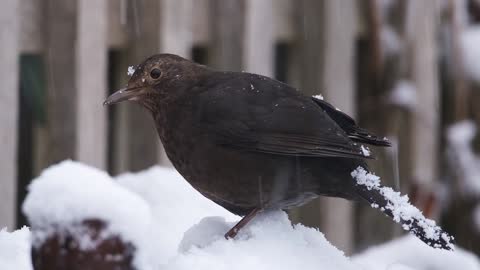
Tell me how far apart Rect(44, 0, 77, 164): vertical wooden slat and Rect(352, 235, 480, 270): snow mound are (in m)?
1.19

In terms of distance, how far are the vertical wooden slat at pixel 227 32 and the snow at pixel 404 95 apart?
1258mm

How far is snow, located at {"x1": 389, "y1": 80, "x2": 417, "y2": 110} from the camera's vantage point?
16.9ft

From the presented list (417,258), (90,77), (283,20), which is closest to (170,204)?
(417,258)

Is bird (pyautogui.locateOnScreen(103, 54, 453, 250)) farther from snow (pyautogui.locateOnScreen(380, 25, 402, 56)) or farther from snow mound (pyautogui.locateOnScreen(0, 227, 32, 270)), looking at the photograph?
snow (pyautogui.locateOnScreen(380, 25, 402, 56))

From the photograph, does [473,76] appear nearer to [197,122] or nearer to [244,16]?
[244,16]

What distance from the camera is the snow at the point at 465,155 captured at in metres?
5.45

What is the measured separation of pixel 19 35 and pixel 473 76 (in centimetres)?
301

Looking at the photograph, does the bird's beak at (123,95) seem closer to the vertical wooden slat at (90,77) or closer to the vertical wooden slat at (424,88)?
the vertical wooden slat at (90,77)

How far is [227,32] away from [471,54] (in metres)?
1.95

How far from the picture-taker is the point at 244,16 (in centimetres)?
419

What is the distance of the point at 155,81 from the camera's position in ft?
9.60

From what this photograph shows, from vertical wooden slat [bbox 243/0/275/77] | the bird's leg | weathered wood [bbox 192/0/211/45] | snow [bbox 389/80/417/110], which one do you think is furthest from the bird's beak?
snow [bbox 389/80/417/110]

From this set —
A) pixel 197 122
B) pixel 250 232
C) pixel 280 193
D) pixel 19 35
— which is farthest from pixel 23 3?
pixel 250 232

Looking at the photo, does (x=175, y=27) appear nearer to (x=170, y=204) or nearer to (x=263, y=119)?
(x=263, y=119)
